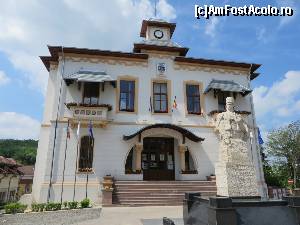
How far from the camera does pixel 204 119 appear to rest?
1922 centimetres

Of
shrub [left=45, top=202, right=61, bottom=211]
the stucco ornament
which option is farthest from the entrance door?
the stucco ornament

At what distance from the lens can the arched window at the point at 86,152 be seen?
16938 millimetres

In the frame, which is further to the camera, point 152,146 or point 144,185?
point 152,146

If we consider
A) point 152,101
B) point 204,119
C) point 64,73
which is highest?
point 64,73

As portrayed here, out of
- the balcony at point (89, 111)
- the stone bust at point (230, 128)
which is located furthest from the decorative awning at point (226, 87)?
the stone bust at point (230, 128)

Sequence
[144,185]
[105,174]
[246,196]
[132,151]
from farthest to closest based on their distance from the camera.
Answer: [132,151] < [105,174] < [144,185] < [246,196]

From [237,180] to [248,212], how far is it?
84.1 inches

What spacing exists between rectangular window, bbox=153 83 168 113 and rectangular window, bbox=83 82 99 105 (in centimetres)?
413

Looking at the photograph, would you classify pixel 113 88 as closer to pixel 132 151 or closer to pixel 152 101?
pixel 152 101

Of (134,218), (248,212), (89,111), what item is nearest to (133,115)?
(89,111)

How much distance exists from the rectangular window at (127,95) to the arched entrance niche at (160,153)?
2198 mm

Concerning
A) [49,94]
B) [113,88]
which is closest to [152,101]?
[113,88]

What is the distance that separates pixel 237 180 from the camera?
8258 mm

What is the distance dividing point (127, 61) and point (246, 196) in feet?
45.3
